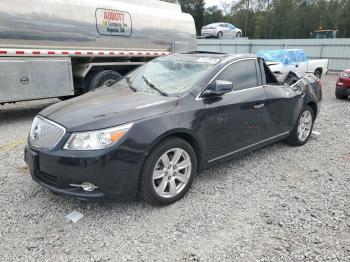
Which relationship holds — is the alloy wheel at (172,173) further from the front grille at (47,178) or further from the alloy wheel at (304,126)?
the alloy wheel at (304,126)

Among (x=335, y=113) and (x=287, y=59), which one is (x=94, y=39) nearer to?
(x=335, y=113)

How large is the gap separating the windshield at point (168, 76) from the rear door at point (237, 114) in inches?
10.6

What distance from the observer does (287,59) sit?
13.5 metres

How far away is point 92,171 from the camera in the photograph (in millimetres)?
2982

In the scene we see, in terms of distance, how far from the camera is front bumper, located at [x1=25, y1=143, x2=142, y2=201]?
2.97 meters

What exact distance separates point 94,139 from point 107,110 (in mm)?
409

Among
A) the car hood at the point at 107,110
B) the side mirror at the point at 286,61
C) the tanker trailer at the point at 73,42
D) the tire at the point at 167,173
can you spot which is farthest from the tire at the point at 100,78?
the side mirror at the point at 286,61

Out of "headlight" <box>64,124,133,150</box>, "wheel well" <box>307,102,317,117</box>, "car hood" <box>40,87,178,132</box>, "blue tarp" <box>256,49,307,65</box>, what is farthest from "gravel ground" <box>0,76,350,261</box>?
"blue tarp" <box>256,49,307,65</box>

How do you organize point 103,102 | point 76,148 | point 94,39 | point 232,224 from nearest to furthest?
point 76,148 → point 232,224 → point 103,102 → point 94,39

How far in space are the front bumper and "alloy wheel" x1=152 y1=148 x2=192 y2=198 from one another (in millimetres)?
294

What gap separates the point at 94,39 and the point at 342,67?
18.1m

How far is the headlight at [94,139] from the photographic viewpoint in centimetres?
300

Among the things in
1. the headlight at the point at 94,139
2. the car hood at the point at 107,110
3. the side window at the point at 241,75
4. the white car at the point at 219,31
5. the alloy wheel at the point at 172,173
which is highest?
the white car at the point at 219,31

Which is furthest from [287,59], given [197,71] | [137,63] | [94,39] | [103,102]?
[103,102]
